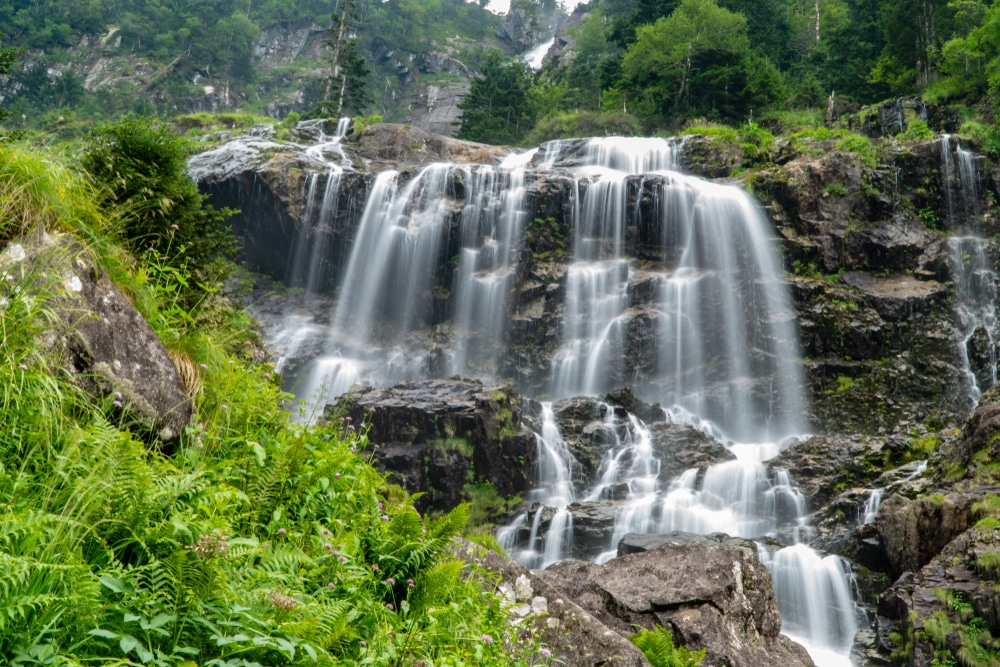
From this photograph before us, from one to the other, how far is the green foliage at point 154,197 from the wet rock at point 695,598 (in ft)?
13.5

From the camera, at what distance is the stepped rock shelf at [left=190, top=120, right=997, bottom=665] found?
15.4 m

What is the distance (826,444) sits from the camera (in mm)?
16062

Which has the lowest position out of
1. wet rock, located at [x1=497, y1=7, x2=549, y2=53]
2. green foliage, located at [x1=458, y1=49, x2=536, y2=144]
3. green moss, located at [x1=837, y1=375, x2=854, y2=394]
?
green moss, located at [x1=837, y1=375, x2=854, y2=394]

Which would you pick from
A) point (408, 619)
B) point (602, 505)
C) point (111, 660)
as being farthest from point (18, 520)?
point (602, 505)

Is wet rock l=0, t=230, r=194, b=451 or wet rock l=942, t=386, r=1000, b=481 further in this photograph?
wet rock l=942, t=386, r=1000, b=481

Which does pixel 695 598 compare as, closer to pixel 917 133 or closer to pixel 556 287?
pixel 556 287

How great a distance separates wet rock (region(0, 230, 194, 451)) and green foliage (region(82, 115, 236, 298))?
0.88 meters

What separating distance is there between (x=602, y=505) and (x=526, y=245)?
1097 cm

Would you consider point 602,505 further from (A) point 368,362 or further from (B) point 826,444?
(A) point 368,362

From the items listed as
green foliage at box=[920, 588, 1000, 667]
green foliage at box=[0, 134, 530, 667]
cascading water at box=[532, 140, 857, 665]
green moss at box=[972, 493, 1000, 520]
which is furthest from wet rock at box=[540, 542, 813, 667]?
cascading water at box=[532, 140, 857, 665]

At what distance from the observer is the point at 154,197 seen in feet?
18.4

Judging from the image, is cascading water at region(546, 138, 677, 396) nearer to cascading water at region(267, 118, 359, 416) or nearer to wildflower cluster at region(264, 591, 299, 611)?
cascading water at region(267, 118, 359, 416)

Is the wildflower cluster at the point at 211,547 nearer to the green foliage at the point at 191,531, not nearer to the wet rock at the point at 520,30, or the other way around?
the green foliage at the point at 191,531

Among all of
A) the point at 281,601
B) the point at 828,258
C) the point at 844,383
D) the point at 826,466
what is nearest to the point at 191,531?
the point at 281,601
